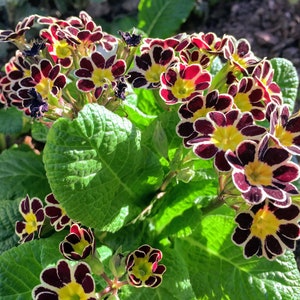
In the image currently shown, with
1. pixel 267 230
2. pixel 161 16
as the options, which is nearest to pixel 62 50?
pixel 267 230

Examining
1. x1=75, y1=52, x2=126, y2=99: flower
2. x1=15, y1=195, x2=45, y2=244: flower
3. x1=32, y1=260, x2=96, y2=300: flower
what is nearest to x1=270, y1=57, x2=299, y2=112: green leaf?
x1=75, y1=52, x2=126, y2=99: flower

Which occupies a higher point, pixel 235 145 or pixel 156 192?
pixel 235 145

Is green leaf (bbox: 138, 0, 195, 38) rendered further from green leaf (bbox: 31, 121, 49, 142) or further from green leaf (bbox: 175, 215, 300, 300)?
green leaf (bbox: 175, 215, 300, 300)

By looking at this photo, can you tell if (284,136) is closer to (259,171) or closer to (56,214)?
(259,171)

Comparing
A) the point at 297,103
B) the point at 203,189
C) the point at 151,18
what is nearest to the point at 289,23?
the point at 297,103

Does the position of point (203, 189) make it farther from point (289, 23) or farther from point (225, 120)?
point (289, 23)

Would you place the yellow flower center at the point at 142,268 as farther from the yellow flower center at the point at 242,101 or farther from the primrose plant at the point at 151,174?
the yellow flower center at the point at 242,101
